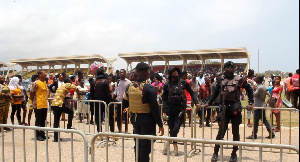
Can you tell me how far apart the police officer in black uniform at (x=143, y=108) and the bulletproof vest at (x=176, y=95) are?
1.36m

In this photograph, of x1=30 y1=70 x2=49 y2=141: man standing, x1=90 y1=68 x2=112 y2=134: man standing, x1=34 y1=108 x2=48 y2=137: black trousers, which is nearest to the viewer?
x1=30 y1=70 x2=49 y2=141: man standing

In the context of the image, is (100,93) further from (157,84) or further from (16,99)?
(157,84)

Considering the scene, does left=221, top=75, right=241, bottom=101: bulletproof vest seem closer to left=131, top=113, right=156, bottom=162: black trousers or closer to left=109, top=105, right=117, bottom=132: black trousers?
left=131, top=113, right=156, bottom=162: black trousers

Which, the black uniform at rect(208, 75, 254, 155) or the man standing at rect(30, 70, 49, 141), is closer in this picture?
the black uniform at rect(208, 75, 254, 155)

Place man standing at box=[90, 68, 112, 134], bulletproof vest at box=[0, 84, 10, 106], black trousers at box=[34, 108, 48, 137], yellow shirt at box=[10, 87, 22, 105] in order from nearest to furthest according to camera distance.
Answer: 1. black trousers at box=[34, 108, 48, 137]
2. man standing at box=[90, 68, 112, 134]
3. bulletproof vest at box=[0, 84, 10, 106]
4. yellow shirt at box=[10, 87, 22, 105]

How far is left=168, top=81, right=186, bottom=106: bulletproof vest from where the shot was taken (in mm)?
6016

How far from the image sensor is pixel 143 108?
4.68m

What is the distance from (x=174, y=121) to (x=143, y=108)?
1560mm

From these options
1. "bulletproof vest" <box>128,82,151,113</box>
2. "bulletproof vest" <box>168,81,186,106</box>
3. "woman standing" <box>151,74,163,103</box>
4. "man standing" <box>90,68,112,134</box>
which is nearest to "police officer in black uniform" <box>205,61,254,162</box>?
"bulletproof vest" <box>168,81,186,106</box>

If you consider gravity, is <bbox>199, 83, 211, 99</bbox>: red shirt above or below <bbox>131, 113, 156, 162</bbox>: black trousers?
above

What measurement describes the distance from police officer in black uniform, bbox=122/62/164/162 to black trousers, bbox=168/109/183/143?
132cm

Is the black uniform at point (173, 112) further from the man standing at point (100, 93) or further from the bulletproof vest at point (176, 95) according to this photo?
the man standing at point (100, 93)

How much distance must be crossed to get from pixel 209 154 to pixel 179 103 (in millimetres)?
1315

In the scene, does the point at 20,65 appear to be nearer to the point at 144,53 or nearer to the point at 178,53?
the point at 144,53
